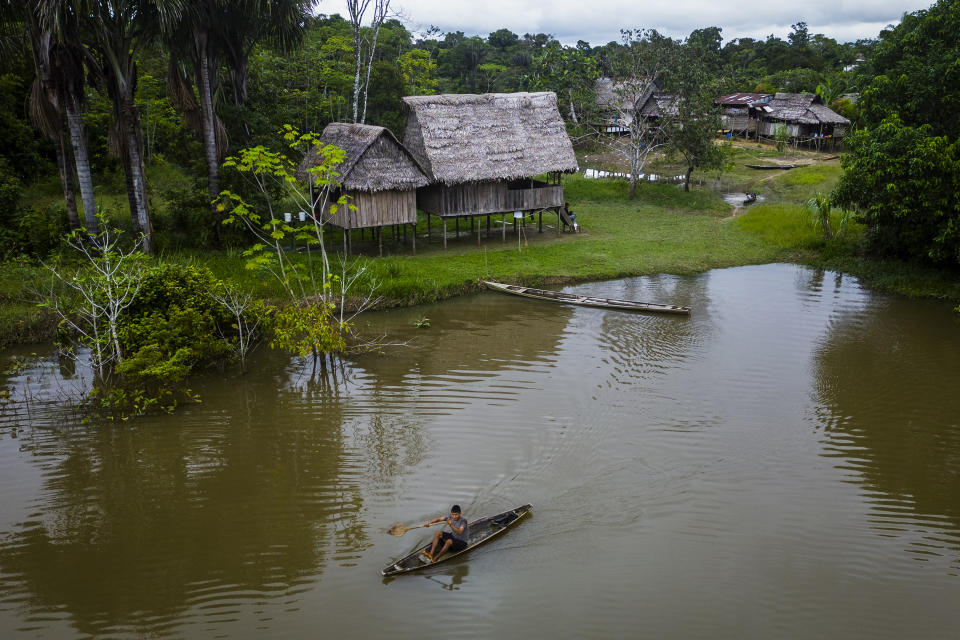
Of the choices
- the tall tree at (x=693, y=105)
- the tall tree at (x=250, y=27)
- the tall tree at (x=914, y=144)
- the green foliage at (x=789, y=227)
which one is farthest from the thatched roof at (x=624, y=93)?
the tall tree at (x=250, y=27)

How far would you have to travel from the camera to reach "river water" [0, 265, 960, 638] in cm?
744

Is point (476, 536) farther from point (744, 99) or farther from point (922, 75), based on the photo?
point (744, 99)

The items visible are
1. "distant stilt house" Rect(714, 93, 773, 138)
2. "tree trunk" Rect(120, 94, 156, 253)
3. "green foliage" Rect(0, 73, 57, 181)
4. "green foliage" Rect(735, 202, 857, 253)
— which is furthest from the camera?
"distant stilt house" Rect(714, 93, 773, 138)

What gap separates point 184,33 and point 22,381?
32.2 feet

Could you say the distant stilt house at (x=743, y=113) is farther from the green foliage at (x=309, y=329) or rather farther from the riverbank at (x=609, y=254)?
the green foliage at (x=309, y=329)

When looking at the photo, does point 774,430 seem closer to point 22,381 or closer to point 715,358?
point 715,358

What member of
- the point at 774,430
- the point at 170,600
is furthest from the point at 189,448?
the point at 774,430

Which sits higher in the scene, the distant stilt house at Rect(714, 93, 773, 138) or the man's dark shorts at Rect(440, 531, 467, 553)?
the distant stilt house at Rect(714, 93, 773, 138)

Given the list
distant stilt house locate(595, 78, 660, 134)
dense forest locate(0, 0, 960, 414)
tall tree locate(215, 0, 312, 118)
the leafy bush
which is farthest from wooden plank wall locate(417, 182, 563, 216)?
the leafy bush

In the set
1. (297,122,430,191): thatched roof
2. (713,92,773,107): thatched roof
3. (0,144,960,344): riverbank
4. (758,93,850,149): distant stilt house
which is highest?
(713,92,773,107): thatched roof

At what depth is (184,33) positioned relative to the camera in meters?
17.5

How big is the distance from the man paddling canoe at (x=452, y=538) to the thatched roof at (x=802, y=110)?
3649 centimetres

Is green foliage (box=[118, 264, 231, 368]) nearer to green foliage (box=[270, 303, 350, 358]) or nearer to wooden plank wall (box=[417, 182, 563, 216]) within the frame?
green foliage (box=[270, 303, 350, 358])

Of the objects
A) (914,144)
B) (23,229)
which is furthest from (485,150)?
(23,229)
